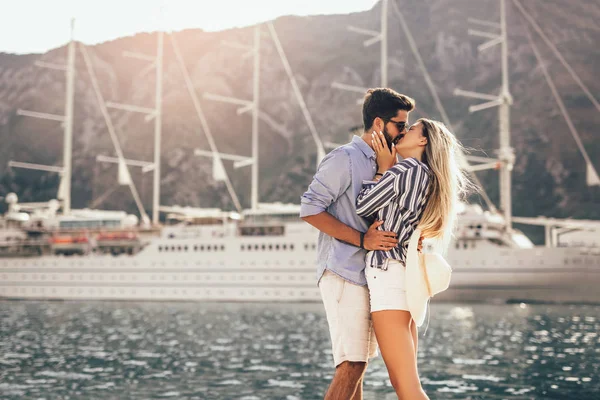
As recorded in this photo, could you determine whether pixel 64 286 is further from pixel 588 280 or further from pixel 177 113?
pixel 177 113

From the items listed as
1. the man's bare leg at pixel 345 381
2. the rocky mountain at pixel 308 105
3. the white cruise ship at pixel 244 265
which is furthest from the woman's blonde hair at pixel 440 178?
the rocky mountain at pixel 308 105

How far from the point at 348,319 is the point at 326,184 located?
697 millimetres

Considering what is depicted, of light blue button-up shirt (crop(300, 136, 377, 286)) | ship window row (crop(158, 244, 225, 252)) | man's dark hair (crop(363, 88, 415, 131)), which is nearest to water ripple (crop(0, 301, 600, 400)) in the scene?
light blue button-up shirt (crop(300, 136, 377, 286))

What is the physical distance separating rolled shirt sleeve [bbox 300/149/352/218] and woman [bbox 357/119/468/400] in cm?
13

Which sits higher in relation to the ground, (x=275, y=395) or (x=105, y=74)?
(x=105, y=74)

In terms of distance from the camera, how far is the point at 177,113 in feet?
363

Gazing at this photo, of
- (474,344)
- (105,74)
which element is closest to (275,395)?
(474,344)

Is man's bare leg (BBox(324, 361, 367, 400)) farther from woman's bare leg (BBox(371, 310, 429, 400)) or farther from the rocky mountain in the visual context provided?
the rocky mountain

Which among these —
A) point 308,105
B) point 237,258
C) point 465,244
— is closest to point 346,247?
point 465,244

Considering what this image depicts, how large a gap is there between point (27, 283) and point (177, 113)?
233 feet

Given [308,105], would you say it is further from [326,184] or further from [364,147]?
[326,184]

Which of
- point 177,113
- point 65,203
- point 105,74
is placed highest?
point 105,74

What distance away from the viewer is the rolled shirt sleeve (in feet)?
12.1

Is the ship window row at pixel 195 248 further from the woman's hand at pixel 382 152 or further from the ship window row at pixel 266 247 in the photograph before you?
the woman's hand at pixel 382 152
